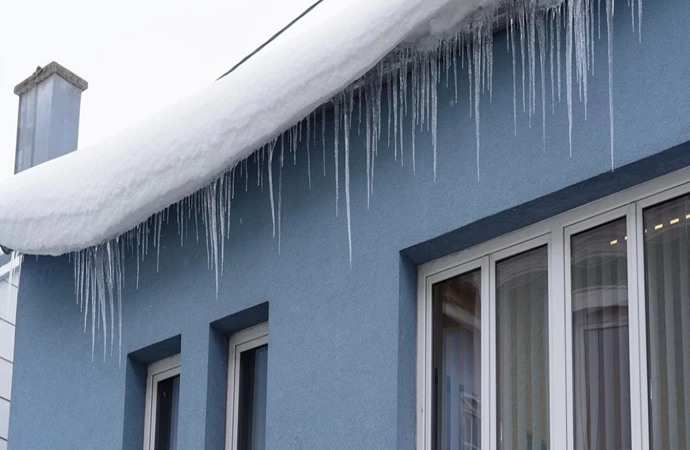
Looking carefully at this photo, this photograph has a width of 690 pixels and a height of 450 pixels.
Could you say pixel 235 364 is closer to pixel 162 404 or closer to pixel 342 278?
pixel 162 404

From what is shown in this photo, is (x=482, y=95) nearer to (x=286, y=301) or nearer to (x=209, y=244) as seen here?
(x=286, y=301)

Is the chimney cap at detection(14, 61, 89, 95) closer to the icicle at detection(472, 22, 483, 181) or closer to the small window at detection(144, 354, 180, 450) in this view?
the small window at detection(144, 354, 180, 450)

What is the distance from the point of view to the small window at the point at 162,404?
23.4ft

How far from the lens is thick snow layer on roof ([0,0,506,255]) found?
5.62 m

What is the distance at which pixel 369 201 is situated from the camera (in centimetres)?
596

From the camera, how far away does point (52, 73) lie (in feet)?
29.8

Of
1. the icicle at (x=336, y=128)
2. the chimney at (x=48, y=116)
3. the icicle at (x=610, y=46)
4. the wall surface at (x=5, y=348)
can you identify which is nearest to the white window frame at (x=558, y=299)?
the icicle at (x=610, y=46)

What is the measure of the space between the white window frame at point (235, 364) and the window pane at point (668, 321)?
86.9 inches

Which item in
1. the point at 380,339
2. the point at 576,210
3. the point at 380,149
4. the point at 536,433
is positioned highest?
the point at 380,149

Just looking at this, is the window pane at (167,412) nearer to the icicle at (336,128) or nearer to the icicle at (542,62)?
the icicle at (336,128)

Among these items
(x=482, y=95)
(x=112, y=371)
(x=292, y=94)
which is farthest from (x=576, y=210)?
(x=112, y=371)

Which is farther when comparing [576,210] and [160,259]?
[160,259]

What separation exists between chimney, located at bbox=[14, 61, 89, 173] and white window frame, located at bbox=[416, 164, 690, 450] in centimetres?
385

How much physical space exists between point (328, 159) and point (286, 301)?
0.67m
